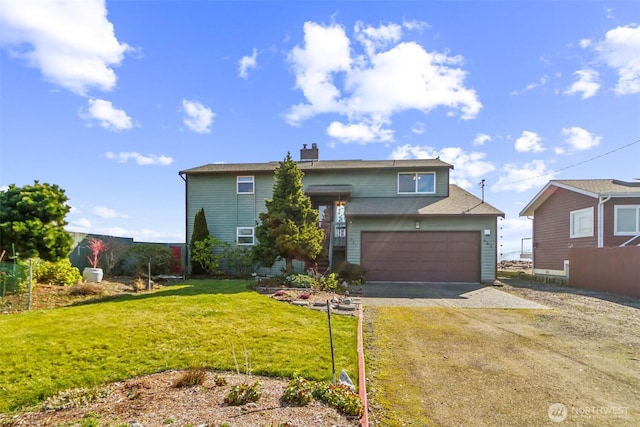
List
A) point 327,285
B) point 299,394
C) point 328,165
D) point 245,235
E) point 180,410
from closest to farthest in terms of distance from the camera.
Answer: point 180,410 < point 299,394 < point 327,285 < point 245,235 < point 328,165

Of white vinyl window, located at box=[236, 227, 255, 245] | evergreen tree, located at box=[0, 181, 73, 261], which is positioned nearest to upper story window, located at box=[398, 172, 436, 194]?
white vinyl window, located at box=[236, 227, 255, 245]

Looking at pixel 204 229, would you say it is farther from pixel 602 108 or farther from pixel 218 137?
pixel 602 108

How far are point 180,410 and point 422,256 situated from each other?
12618 mm

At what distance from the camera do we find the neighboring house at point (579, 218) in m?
14.7

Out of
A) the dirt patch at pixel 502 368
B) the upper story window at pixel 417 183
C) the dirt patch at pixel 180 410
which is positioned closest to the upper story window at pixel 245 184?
the upper story window at pixel 417 183

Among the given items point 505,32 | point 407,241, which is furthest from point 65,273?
point 505,32

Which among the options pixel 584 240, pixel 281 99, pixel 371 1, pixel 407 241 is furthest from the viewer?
pixel 584 240

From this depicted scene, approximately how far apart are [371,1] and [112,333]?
9.86 meters

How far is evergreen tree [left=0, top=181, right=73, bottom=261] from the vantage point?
390 inches

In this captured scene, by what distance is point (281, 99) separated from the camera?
13.3 metres

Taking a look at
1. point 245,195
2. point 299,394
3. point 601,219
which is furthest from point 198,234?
point 601,219

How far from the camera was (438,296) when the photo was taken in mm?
10742

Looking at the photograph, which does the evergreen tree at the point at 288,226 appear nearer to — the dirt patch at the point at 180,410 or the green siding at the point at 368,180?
the green siding at the point at 368,180

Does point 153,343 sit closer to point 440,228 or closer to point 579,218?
point 440,228
